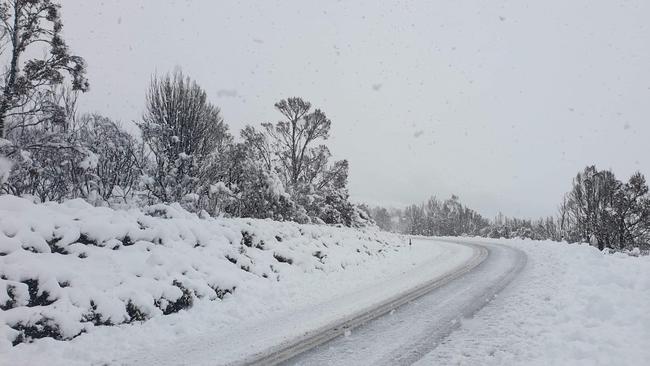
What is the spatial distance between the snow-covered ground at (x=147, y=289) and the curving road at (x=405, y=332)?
34.2 inches

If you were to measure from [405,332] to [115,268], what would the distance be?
563cm

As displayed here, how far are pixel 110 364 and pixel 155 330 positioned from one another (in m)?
1.40

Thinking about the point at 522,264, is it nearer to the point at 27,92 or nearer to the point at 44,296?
the point at 44,296

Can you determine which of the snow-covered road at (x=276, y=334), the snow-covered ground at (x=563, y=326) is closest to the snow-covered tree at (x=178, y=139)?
the snow-covered road at (x=276, y=334)

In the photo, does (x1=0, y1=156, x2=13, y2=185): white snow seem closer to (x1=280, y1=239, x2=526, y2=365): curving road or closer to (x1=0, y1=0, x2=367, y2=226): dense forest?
(x1=0, y1=0, x2=367, y2=226): dense forest

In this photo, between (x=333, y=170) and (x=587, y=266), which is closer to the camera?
(x=587, y=266)

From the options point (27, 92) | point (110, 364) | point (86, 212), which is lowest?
point (110, 364)

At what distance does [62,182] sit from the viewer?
1969 centimetres

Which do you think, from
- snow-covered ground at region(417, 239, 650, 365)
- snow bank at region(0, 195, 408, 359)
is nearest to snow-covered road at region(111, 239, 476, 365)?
snow bank at region(0, 195, 408, 359)

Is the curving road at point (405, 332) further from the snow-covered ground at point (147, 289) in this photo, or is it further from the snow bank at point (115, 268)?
the snow bank at point (115, 268)

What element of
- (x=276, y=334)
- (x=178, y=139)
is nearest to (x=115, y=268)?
(x=276, y=334)

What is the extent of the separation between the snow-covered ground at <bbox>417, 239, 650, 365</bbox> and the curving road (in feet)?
0.86

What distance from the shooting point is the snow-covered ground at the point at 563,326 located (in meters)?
4.91

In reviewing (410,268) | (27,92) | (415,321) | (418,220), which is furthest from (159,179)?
(418,220)
